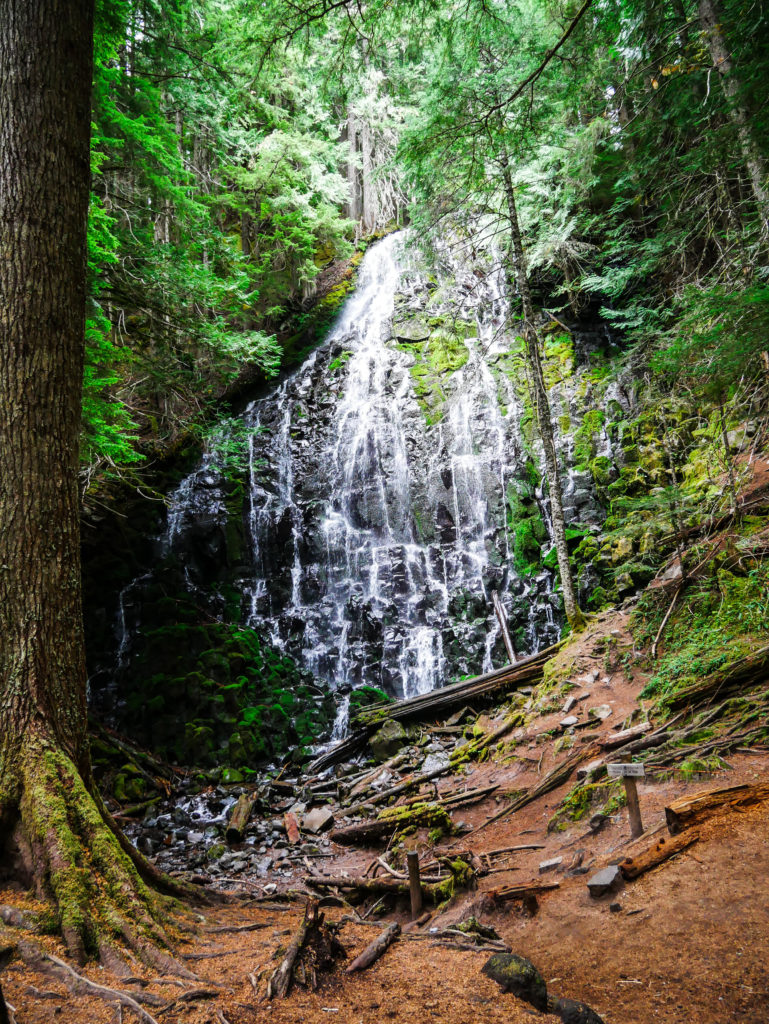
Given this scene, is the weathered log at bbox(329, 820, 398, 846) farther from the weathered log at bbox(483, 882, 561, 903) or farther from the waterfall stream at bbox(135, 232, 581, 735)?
the waterfall stream at bbox(135, 232, 581, 735)

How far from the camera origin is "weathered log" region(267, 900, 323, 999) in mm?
2578

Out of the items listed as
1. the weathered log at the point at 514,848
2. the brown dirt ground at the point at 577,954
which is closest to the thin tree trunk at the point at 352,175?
the weathered log at the point at 514,848

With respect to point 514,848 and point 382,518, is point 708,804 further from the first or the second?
point 382,518

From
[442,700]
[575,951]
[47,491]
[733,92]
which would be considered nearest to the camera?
[575,951]

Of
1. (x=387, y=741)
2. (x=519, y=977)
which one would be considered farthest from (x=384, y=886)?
(x=387, y=741)

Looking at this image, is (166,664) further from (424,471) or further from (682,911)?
(682,911)

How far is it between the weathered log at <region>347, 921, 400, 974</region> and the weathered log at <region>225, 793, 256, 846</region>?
4278 mm

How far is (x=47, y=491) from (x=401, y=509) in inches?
421

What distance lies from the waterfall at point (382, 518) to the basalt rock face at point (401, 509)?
4cm

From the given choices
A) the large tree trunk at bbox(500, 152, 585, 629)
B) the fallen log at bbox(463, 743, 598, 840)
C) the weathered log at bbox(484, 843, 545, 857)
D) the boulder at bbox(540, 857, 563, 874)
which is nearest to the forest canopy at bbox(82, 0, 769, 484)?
the large tree trunk at bbox(500, 152, 585, 629)

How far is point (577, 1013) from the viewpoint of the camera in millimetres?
2182

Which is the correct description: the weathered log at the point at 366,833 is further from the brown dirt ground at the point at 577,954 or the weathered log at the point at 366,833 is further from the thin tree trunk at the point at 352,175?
the thin tree trunk at the point at 352,175

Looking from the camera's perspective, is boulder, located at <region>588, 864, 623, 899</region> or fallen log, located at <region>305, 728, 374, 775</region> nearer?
boulder, located at <region>588, 864, 623, 899</region>

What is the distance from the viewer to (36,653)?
9.95 feet
